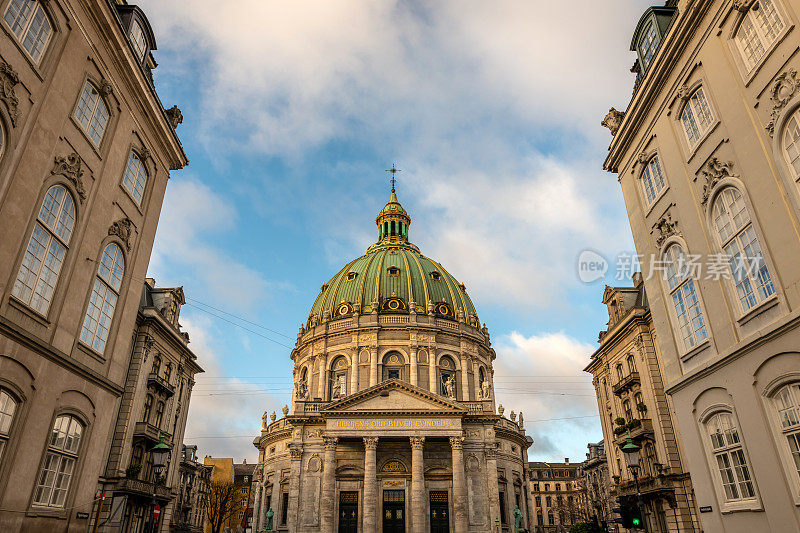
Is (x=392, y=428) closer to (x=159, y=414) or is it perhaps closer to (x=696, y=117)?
(x=159, y=414)

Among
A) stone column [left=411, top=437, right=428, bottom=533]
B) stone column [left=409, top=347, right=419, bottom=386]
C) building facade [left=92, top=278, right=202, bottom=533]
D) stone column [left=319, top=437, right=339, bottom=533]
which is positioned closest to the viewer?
building facade [left=92, top=278, right=202, bottom=533]

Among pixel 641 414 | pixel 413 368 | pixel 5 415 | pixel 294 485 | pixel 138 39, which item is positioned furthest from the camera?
pixel 413 368

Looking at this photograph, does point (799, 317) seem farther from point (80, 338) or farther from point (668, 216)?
point (80, 338)

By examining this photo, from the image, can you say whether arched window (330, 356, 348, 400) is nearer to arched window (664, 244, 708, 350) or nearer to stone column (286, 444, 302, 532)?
stone column (286, 444, 302, 532)

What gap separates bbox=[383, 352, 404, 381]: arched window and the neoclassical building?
0.12 meters

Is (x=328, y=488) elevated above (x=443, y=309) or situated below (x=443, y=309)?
below

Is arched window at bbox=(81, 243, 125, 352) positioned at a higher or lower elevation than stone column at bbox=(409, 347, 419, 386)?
lower

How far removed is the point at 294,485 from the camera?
46594 millimetres

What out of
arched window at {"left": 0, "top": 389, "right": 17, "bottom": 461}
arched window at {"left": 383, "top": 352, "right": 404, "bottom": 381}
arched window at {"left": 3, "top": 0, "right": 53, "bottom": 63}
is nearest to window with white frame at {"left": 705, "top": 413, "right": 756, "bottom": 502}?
arched window at {"left": 0, "top": 389, "right": 17, "bottom": 461}

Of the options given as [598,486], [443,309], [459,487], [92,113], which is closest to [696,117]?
[92,113]

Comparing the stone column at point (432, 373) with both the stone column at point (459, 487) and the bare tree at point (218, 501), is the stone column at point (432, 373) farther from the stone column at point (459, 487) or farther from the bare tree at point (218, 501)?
the bare tree at point (218, 501)

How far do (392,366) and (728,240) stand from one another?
147 feet

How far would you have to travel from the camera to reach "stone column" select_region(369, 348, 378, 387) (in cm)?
5694

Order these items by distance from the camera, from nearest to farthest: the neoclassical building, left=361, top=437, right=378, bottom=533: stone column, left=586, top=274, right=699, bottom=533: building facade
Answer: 1. left=586, top=274, right=699, bottom=533: building facade
2. left=361, top=437, right=378, bottom=533: stone column
3. the neoclassical building
